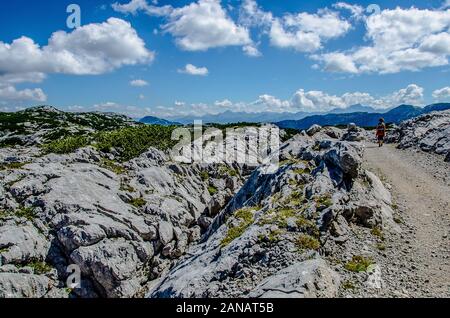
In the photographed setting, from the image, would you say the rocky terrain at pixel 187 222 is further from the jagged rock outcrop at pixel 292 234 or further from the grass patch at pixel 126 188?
the grass patch at pixel 126 188

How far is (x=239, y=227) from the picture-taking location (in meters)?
20.6

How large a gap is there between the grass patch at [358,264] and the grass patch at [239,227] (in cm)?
601

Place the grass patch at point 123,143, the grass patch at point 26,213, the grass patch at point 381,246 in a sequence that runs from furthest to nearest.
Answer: the grass patch at point 123,143 < the grass patch at point 26,213 < the grass patch at point 381,246

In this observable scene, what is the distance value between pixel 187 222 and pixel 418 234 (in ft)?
79.4

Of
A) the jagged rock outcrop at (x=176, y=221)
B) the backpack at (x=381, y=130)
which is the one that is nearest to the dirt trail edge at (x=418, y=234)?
the jagged rock outcrop at (x=176, y=221)

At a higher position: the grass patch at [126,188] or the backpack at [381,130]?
the backpack at [381,130]

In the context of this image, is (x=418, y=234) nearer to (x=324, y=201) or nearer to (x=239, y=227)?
(x=324, y=201)

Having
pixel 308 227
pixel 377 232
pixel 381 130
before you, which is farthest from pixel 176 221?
pixel 381 130

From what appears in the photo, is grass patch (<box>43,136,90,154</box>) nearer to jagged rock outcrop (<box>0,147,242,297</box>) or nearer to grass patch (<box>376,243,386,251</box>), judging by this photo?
jagged rock outcrop (<box>0,147,242,297</box>)

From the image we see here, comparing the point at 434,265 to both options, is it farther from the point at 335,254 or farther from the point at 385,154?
the point at 385,154

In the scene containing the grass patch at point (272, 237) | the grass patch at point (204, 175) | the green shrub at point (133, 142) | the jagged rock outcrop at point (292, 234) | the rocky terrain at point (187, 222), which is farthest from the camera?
the grass patch at point (204, 175)

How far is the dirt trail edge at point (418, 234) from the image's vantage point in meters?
13.9

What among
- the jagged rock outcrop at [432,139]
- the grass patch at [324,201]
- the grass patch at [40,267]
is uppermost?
the jagged rock outcrop at [432,139]
